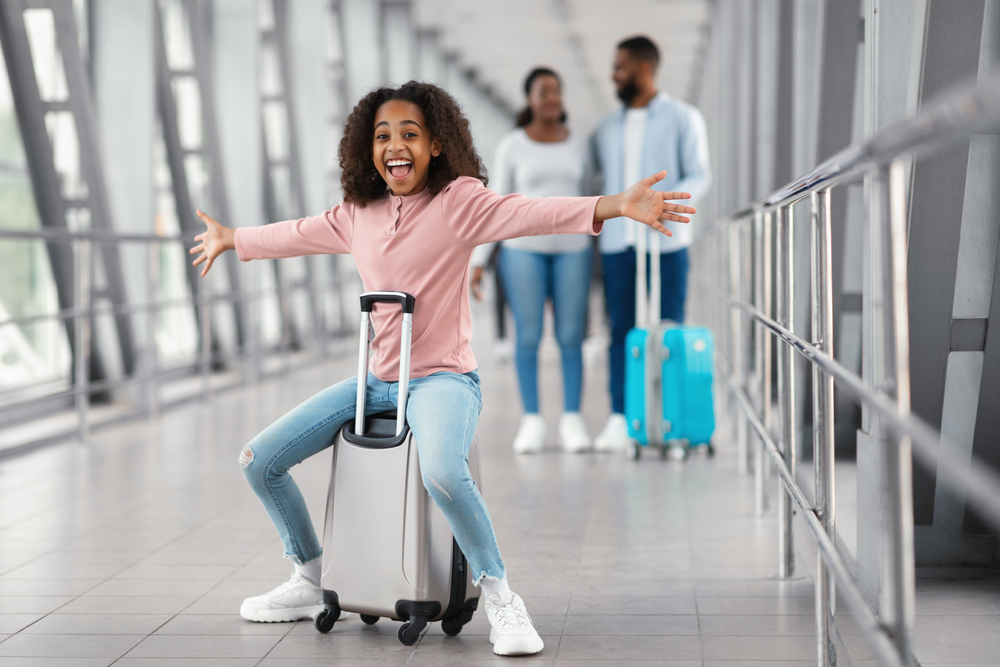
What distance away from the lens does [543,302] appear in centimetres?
396

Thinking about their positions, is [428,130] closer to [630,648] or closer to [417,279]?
[417,279]

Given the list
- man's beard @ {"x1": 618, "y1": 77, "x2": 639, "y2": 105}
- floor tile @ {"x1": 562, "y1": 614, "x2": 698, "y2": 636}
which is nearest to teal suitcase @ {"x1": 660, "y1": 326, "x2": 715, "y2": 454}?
man's beard @ {"x1": 618, "y1": 77, "x2": 639, "y2": 105}

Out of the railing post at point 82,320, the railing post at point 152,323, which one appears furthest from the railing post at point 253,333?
the railing post at point 82,320

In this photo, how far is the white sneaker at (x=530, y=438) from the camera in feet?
13.2

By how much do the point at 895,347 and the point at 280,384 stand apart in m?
5.86

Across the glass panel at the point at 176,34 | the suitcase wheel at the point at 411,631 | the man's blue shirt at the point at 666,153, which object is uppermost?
the glass panel at the point at 176,34

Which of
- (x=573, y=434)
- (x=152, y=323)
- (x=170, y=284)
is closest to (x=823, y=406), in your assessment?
(x=573, y=434)

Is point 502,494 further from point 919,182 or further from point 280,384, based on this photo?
point 280,384

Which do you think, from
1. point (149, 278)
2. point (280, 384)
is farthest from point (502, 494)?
point (280, 384)

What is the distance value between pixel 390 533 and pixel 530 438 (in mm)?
→ 2109

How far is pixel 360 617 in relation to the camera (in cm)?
217

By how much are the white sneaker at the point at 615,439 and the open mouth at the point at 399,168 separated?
2.15 meters

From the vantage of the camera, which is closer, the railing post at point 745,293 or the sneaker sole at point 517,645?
the sneaker sole at point 517,645

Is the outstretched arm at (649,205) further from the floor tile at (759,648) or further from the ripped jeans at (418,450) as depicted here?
the floor tile at (759,648)
